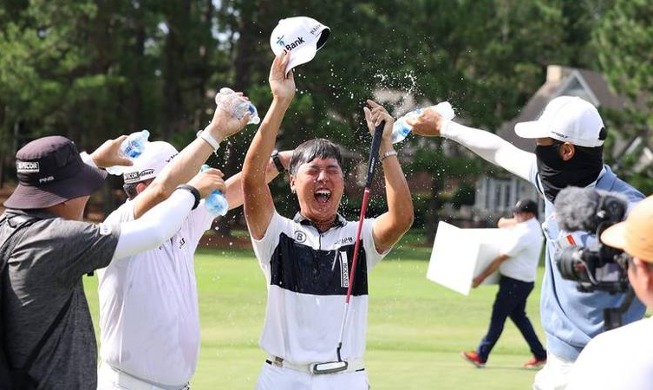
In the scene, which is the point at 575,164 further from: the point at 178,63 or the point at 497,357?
the point at 178,63

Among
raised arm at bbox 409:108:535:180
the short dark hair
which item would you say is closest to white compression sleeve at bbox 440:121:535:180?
raised arm at bbox 409:108:535:180

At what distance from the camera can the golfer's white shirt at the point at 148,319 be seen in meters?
5.72

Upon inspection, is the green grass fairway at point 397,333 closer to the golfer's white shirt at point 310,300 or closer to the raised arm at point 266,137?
the golfer's white shirt at point 310,300

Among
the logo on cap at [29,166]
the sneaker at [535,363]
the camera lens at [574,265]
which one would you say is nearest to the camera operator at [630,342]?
the camera lens at [574,265]

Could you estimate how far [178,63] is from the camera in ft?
134

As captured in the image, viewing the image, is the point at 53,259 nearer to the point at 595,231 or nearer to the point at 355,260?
the point at 355,260

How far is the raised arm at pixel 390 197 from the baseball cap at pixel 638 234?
8.80 feet

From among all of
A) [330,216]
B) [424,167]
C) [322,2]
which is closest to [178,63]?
[322,2]

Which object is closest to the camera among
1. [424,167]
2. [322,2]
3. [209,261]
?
[424,167]

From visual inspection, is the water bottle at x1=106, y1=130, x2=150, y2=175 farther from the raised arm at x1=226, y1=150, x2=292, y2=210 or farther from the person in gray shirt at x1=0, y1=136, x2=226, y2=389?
the person in gray shirt at x1=0, y1=136, x2=226, y2=389

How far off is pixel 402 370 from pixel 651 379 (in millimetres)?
8113

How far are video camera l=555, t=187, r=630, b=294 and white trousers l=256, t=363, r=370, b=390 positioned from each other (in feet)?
7.93

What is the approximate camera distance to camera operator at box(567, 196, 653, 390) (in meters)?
2.80

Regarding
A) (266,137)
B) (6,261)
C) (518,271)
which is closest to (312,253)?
(266,137)
